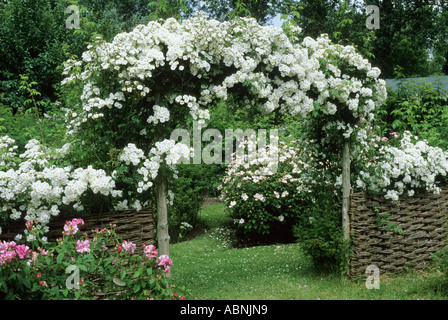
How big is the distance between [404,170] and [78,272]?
3.65m

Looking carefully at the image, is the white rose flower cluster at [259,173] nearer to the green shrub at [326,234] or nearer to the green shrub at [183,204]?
the green shrub at [183,204]

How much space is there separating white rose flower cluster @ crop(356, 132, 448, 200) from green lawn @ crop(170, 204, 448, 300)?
0.99 meters

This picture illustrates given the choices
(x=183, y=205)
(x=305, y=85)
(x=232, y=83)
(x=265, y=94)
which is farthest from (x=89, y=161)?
(x=183, y=205)

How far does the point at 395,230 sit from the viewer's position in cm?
473

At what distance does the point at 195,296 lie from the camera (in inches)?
173

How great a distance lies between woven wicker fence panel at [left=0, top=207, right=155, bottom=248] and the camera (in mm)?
3623

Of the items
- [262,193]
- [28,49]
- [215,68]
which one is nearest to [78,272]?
[215,68]

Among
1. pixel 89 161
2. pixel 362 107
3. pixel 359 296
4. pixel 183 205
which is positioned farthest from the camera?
pixel 183 205

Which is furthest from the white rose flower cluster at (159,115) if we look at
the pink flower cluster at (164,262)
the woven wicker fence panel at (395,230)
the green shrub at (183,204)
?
the green shrub at (183,204)

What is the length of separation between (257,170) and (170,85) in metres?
3.28

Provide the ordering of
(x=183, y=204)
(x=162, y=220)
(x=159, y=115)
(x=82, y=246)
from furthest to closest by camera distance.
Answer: (x=183, y=204) < (x=162, y=220) < (x=159, y=115) < (x=82, y=246)

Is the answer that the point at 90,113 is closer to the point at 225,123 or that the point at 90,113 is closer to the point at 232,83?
the point at 232,83

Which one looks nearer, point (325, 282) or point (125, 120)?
point (125, 120)

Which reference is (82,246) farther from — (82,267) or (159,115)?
(159,115)
